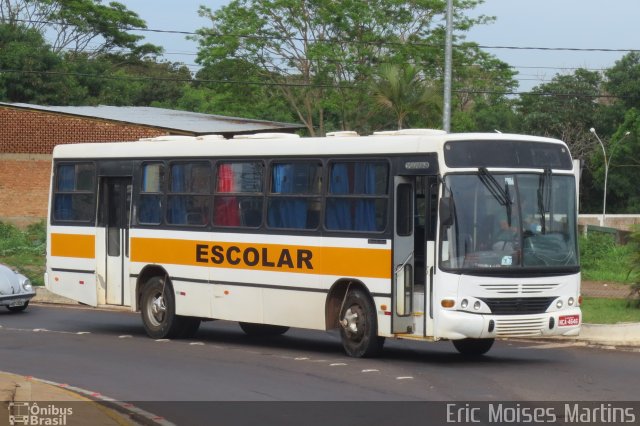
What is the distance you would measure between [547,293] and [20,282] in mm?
12137

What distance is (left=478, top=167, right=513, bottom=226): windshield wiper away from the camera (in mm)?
15938

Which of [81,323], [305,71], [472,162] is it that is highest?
[305,71]

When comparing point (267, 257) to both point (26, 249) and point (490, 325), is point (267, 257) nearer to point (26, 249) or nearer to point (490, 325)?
point (490, 325)

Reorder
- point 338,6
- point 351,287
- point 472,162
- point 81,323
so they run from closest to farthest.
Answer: point 472,162
point 351,287
point 81,323
point 338,6

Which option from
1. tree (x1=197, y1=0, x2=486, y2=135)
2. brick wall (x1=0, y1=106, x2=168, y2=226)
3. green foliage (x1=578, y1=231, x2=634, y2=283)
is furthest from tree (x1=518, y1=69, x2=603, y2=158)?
green foliage (x1=578, y1=231, x2=634, y2=283)

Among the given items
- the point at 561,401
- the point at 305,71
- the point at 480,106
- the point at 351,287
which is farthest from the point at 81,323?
the point at 480,106

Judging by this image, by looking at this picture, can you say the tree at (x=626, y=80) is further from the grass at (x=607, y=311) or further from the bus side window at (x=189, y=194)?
the bus side window at (x=189, y=194)

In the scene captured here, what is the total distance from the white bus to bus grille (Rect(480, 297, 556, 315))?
0.05 ft

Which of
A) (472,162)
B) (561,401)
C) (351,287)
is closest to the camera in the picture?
(561,401)

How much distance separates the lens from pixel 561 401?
42.0ft

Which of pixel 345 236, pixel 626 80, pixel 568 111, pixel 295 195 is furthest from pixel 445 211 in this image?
pixel 626 80

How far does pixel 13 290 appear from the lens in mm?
24312

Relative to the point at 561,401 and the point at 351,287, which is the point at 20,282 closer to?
the point at 351,287

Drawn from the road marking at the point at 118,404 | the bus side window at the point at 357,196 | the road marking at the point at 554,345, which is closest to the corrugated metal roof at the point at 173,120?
the road marking at the point at 554,345
